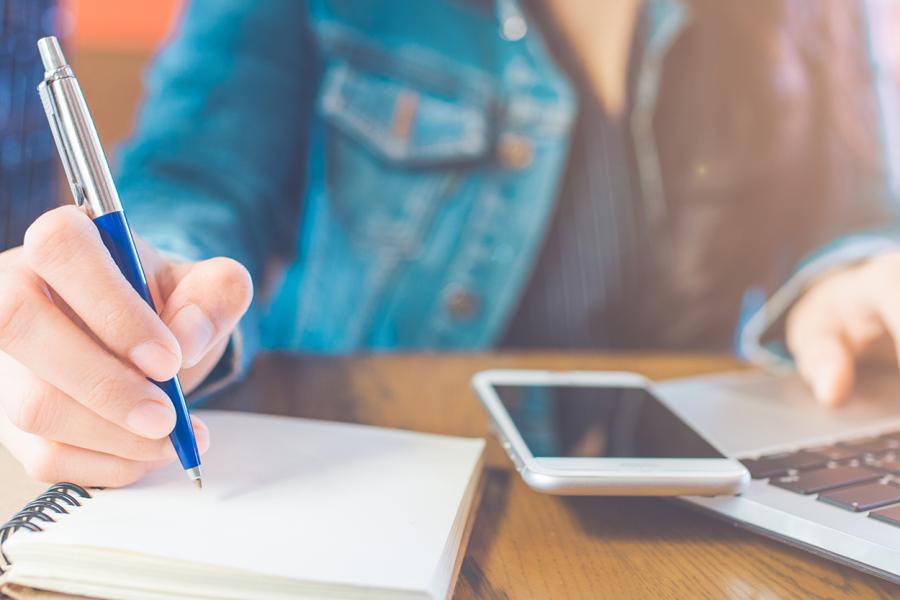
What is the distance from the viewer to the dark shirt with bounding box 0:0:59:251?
0.81 m

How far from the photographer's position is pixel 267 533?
0.76ft

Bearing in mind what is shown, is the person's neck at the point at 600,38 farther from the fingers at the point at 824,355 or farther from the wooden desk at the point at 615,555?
the wooden desk at the point at 615,555

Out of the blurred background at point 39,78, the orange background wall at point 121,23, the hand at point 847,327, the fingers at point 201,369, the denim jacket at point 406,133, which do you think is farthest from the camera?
the orange background wall at point 121,23

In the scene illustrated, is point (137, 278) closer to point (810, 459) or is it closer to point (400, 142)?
point (810, 459)

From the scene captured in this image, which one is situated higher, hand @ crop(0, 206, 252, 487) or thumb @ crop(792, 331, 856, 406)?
hand @ crop(0, 206, 252, 487)

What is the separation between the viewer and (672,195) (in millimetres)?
792

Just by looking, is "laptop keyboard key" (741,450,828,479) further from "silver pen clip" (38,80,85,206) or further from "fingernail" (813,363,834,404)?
"silver pen clip" (38,80,85,206)

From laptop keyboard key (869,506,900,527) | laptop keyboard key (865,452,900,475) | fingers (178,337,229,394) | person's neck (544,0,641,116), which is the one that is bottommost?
fingers (178,337,229,394)

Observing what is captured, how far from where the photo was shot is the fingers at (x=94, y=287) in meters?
0.24

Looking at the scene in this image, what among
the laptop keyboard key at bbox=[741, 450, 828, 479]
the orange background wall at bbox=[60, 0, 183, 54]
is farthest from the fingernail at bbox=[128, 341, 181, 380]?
the orange background wall at bbox=[60, 0, 183, 54]

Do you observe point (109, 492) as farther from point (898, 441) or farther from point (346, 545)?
point (898, 441)

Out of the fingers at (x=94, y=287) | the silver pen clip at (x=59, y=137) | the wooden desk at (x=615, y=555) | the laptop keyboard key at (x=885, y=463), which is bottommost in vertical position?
the wooden desk at (x=615, y=555)

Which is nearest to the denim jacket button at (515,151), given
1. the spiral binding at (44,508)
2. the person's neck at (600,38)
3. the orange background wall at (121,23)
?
the person's neck at (600,38)

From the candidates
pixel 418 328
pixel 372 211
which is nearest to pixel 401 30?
pixel 372 211
